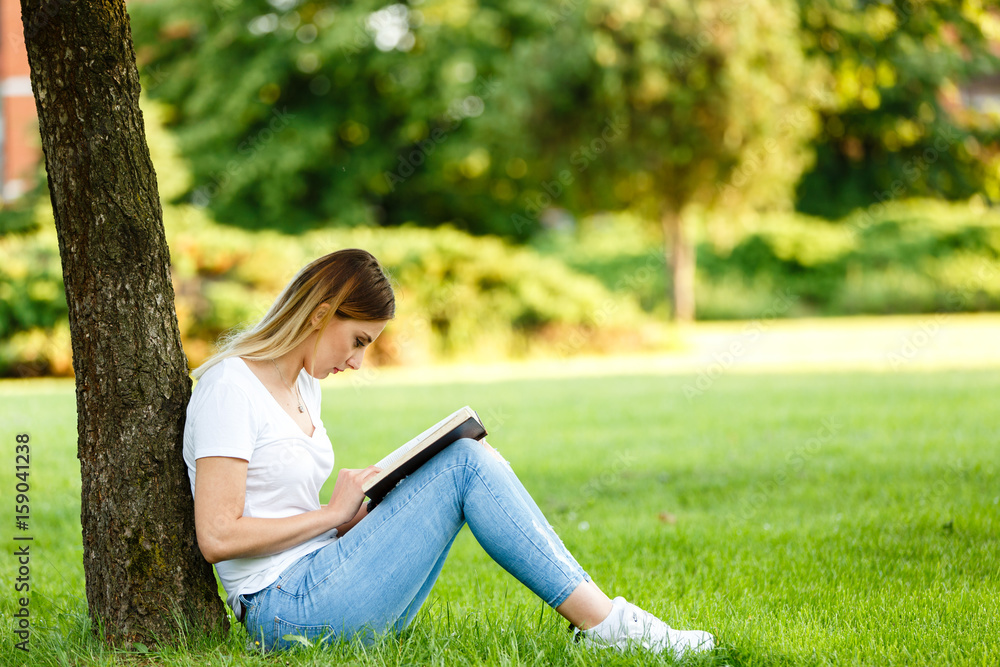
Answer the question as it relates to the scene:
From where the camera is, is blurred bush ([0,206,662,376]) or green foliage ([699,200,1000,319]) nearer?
blurred bush ([0,206,662,376])

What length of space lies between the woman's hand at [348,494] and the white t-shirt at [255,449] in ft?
0.36

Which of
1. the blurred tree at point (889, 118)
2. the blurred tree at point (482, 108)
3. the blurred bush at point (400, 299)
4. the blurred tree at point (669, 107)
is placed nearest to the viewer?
the blurred bush at point (400, 299)

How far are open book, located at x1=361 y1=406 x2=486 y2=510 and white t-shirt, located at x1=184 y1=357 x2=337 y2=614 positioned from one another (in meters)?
0.22

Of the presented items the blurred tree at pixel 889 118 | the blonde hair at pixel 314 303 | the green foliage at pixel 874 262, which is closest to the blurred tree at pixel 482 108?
the blurred tree at pixel 889 118

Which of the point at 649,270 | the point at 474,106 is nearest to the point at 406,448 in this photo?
the point at 474,106

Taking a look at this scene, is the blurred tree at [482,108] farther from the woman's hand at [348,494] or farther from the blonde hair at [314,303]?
the woman's hand at [348,494]

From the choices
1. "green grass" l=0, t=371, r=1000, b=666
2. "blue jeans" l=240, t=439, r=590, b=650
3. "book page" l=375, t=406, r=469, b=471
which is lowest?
"green grass" l=0, t=371, r=1000, b=666

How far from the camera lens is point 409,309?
13.2 m

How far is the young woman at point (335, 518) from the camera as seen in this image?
2680 mm

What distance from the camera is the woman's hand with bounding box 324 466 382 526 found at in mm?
2723

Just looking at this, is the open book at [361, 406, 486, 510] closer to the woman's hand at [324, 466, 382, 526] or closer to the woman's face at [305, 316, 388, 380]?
the woman's hand at [324, 466, 382, 526]

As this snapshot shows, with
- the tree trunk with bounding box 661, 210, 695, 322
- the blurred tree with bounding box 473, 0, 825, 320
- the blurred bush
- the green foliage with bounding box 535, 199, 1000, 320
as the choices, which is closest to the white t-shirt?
the blurred bush

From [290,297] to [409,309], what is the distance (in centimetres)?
1034

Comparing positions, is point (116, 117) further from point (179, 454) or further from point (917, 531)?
point (917, 531)
